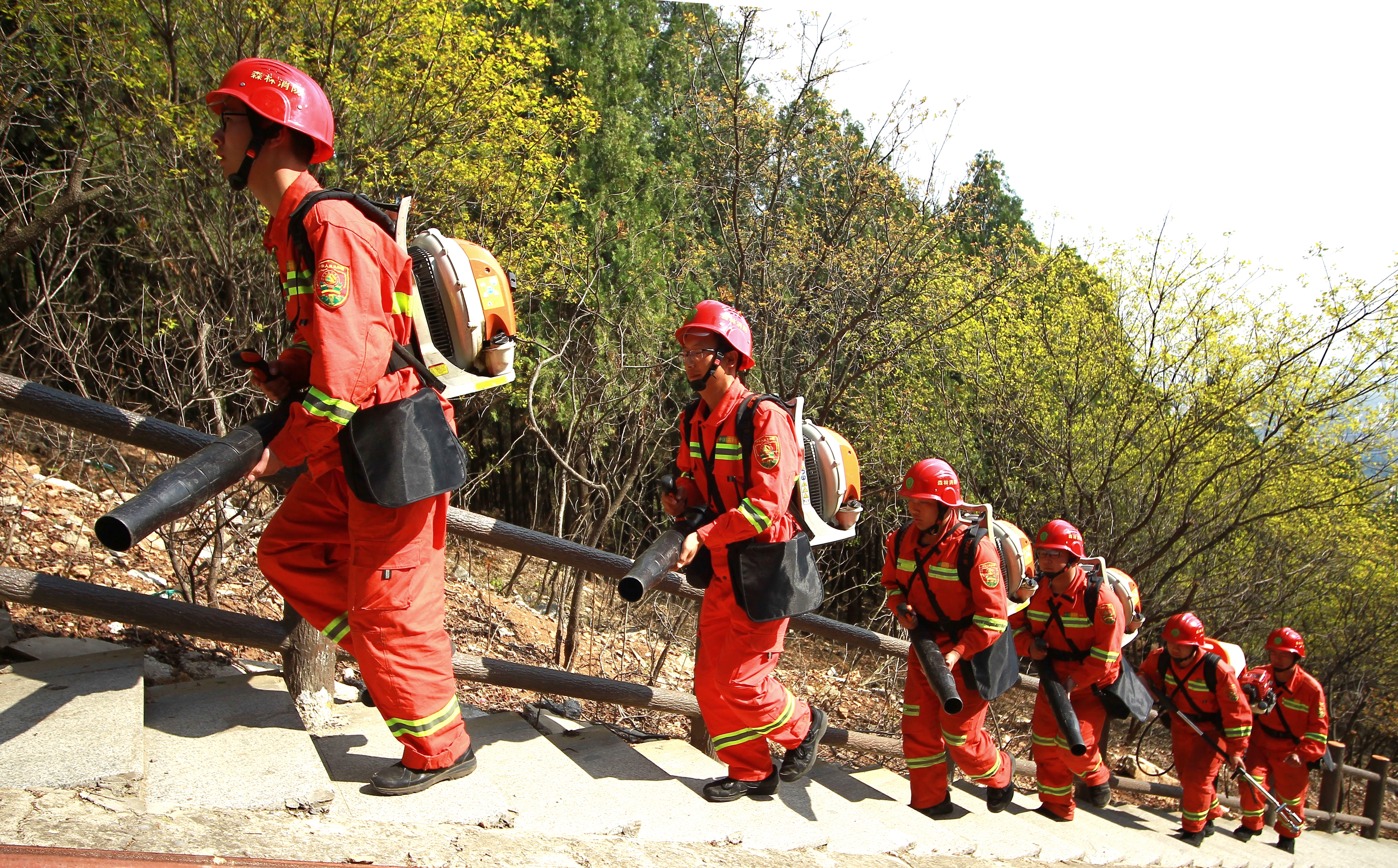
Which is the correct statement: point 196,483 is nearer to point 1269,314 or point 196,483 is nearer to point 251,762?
point 251,762

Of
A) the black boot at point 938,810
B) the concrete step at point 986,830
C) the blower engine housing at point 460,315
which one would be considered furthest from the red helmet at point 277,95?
the black boot at point 938,810

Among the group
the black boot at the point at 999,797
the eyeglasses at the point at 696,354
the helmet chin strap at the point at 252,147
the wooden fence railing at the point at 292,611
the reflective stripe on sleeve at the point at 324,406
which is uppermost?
the helmet chin strap at the point at 252,147

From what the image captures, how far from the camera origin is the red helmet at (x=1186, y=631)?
7.37 meters

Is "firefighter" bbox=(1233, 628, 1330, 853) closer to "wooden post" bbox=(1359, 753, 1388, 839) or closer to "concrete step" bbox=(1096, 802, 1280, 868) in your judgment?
"concrete step" bbox=(1096, 802, 1280, 868)

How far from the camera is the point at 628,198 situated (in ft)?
41.8

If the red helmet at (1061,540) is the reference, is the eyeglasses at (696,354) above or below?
above

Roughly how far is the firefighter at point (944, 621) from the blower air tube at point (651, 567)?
1815 mm

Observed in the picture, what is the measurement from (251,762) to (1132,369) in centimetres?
963

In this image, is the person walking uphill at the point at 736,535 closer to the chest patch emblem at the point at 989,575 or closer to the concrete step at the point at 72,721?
the chest patch emblem at the point at 989,575

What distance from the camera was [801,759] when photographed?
3916 millimetres

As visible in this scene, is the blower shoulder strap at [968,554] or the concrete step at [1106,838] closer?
the blower shoulder strap at [968,554]

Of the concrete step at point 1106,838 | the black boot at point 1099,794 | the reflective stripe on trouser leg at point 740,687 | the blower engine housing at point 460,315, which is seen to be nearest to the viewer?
the blower engine housing at point 460,315

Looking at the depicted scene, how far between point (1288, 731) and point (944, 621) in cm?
592

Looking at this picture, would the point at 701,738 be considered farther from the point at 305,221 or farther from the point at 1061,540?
the point at 305,221
